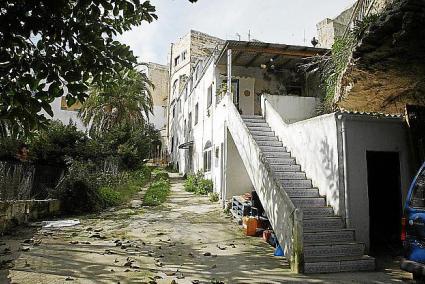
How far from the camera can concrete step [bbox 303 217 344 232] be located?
6.71 metres

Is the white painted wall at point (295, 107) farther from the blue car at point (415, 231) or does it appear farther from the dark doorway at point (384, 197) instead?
the blue car at point (415, 231)

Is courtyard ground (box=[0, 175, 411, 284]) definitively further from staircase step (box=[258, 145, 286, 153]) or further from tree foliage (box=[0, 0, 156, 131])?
tree foliage (box=[0, 0, 156, 131])

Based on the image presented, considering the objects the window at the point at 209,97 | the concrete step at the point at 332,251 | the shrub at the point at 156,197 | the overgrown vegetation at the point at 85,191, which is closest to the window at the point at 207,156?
the window at the point at 209,97

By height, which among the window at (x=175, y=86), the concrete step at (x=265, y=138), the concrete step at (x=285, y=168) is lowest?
the concrete step at (x=285, y=168)

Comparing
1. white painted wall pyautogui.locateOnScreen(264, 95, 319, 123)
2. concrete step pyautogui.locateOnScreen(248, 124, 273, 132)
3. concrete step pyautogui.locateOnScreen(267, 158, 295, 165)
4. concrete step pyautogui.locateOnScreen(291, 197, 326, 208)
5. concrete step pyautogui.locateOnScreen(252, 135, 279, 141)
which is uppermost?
white painted wall pyautogui.locateOnScreen(264, 95, 319, 123)

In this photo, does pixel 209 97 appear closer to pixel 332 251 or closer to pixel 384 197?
pixel 384 197

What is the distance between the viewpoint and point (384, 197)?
820 centimetres

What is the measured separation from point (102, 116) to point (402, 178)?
21.6 metres

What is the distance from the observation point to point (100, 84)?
4.27m

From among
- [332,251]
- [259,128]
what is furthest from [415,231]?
[259,128]

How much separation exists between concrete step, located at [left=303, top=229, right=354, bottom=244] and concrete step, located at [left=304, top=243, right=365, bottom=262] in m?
0.21

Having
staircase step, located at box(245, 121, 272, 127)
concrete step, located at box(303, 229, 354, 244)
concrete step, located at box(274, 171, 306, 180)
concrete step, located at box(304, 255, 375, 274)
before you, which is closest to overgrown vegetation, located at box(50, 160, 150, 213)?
staircase step, located at box(245, 121, 272, 127)

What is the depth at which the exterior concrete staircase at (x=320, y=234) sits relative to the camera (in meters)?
5.91

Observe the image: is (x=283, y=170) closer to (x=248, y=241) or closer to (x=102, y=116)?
(x=248, y=241)
